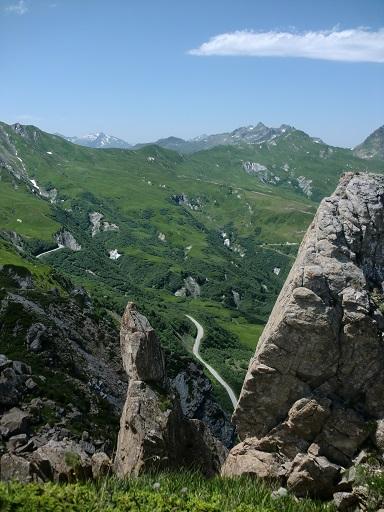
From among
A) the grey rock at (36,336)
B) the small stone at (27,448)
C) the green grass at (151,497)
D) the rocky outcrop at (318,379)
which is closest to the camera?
the green grass at (151,497)

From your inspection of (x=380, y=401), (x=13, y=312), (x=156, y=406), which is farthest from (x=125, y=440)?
(x=13, y=312)

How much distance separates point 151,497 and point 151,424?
7499 millimetres

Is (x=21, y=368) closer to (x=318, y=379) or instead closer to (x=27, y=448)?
(x=27, y=448)

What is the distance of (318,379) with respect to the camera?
21.0 m

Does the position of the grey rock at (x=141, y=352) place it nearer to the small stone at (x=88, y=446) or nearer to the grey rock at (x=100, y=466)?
the grey rock at (x=100, y=466)

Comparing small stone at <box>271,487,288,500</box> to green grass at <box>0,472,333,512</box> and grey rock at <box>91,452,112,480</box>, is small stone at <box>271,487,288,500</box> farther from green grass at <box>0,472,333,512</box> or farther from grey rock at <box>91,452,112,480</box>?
grey rock at <box>91,452,112,480</box>

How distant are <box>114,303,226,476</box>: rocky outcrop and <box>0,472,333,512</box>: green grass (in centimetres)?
Result: 336

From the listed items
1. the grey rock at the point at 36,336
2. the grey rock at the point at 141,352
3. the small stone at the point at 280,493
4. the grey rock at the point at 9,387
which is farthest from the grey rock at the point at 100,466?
the grey rock at the point at 36,336

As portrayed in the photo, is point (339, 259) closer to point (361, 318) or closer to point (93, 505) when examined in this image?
point (361, 318)

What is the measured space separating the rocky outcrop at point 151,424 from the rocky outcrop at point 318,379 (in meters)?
2.87

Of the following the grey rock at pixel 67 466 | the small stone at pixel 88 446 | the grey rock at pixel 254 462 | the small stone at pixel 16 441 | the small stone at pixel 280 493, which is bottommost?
the small stone at pixel 88 446

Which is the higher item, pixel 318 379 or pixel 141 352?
pixel 141 352

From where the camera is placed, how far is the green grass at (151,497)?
14.4 m

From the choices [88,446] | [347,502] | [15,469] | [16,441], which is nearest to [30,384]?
[88,446]
